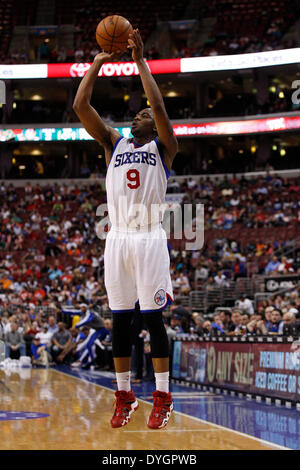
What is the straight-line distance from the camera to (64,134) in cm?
3322

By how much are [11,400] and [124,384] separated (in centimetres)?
633

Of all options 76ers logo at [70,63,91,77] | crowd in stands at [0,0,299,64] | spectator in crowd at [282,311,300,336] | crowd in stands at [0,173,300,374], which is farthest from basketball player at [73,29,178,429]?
76ers logo at [70,63,91,77]

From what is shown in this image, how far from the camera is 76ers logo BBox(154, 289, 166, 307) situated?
4352 mm

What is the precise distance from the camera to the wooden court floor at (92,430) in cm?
621

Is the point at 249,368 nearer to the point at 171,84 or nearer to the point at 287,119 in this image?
the point at 287,119

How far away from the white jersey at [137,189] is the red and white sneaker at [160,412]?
42.2 inches

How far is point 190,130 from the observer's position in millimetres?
33031

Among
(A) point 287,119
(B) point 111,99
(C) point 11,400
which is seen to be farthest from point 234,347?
(B) point 111,99

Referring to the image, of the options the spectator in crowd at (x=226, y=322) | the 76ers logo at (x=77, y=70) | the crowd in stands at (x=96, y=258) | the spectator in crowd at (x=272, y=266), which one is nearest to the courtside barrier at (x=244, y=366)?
the crowd in stands at (x=96, y=258)

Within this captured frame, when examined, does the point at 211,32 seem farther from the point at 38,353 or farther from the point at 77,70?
the point at 38,353

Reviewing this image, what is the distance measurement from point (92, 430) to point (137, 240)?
344 centimetres

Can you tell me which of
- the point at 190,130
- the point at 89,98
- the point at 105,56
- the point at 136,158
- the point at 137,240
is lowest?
the point at 137,240

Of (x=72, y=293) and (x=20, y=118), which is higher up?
(x=20, y=118)

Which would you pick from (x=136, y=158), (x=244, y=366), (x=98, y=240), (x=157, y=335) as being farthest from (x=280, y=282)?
(x=136, y=158)
